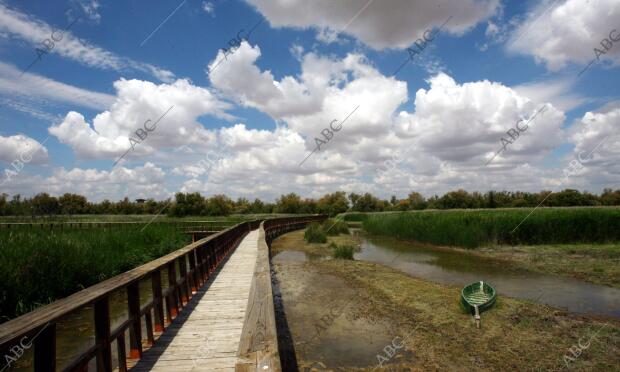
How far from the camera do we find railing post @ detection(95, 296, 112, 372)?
3410mm

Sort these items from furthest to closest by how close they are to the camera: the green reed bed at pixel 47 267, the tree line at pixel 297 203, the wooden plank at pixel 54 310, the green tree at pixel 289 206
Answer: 1. the green tree at pixel 289 206
2. the tree line at pixel 297 203
3. the green reed bed at pixel 47 267
4. the wooden plank at pixel 54 310

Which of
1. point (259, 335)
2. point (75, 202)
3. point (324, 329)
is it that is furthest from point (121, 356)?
point (75, 202)

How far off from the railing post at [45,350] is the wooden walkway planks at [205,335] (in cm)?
136

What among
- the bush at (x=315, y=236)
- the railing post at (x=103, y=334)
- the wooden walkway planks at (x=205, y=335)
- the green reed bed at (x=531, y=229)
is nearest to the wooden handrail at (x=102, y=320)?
the railing post at (x=103, y=334)

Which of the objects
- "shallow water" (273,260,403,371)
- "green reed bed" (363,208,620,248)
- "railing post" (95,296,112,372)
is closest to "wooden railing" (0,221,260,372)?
"railing post" (95,296,112,372)

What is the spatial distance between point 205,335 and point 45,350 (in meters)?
2.48

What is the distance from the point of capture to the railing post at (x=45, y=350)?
261 centimetres

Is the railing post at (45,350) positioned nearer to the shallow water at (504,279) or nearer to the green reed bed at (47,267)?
the green reed bed at (47,267)

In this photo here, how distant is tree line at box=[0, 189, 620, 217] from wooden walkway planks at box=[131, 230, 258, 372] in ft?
104

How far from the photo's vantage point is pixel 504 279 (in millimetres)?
13188

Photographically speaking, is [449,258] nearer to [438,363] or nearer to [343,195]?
[438,363]

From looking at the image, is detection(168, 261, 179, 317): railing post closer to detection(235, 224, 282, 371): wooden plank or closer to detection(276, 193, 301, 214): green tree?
detection(235, 224, 282, 371): wooden plank

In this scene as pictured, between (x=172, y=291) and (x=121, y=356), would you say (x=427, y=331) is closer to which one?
(x=172, y=291)

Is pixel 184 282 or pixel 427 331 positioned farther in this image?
pixel 427 331
